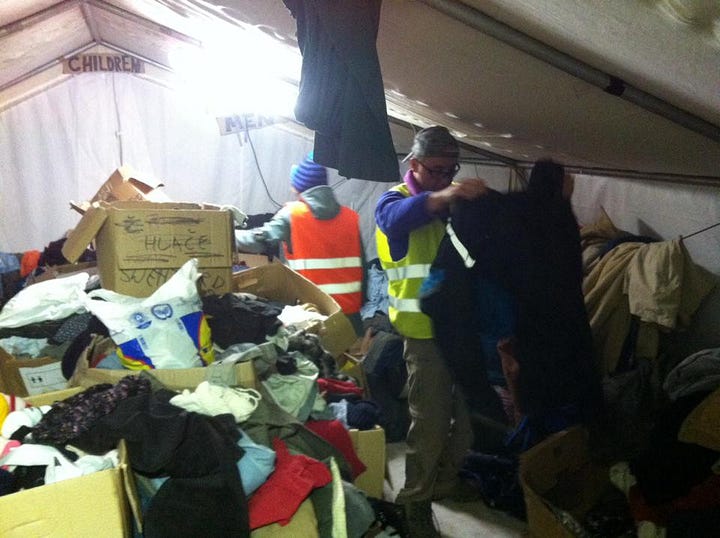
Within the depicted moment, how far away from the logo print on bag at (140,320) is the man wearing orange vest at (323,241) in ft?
4.17

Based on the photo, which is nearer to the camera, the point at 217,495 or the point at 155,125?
the point at 217,495

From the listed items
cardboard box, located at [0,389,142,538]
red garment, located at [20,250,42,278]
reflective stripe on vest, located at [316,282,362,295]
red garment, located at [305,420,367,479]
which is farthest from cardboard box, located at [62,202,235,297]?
red garment, located at [20,250,42,278]

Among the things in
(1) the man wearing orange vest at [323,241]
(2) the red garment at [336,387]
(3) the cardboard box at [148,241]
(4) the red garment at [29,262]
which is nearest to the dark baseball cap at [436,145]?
(3) the cardboard box at [148,241]

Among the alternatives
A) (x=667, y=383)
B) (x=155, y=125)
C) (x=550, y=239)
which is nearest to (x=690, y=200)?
(x=667, y=383)

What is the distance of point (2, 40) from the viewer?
2.51 meters

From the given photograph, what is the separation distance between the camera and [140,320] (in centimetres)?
170

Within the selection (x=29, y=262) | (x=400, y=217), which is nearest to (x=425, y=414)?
(x=400, y=217)

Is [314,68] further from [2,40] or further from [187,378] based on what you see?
[2,40]

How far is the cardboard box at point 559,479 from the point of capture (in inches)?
71.6

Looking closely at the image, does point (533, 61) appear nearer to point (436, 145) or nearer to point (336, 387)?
point (436, 145)

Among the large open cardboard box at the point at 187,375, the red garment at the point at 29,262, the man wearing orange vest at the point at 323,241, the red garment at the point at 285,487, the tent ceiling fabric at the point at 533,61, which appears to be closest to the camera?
the tent ceiling fabric at the point at 533,61

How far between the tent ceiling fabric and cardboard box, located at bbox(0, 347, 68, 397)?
4.21 feet

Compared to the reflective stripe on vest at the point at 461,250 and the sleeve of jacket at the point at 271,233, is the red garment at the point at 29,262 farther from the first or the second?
the reflective stripe on vest at the point at 461,250

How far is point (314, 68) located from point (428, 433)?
4.82 feet
